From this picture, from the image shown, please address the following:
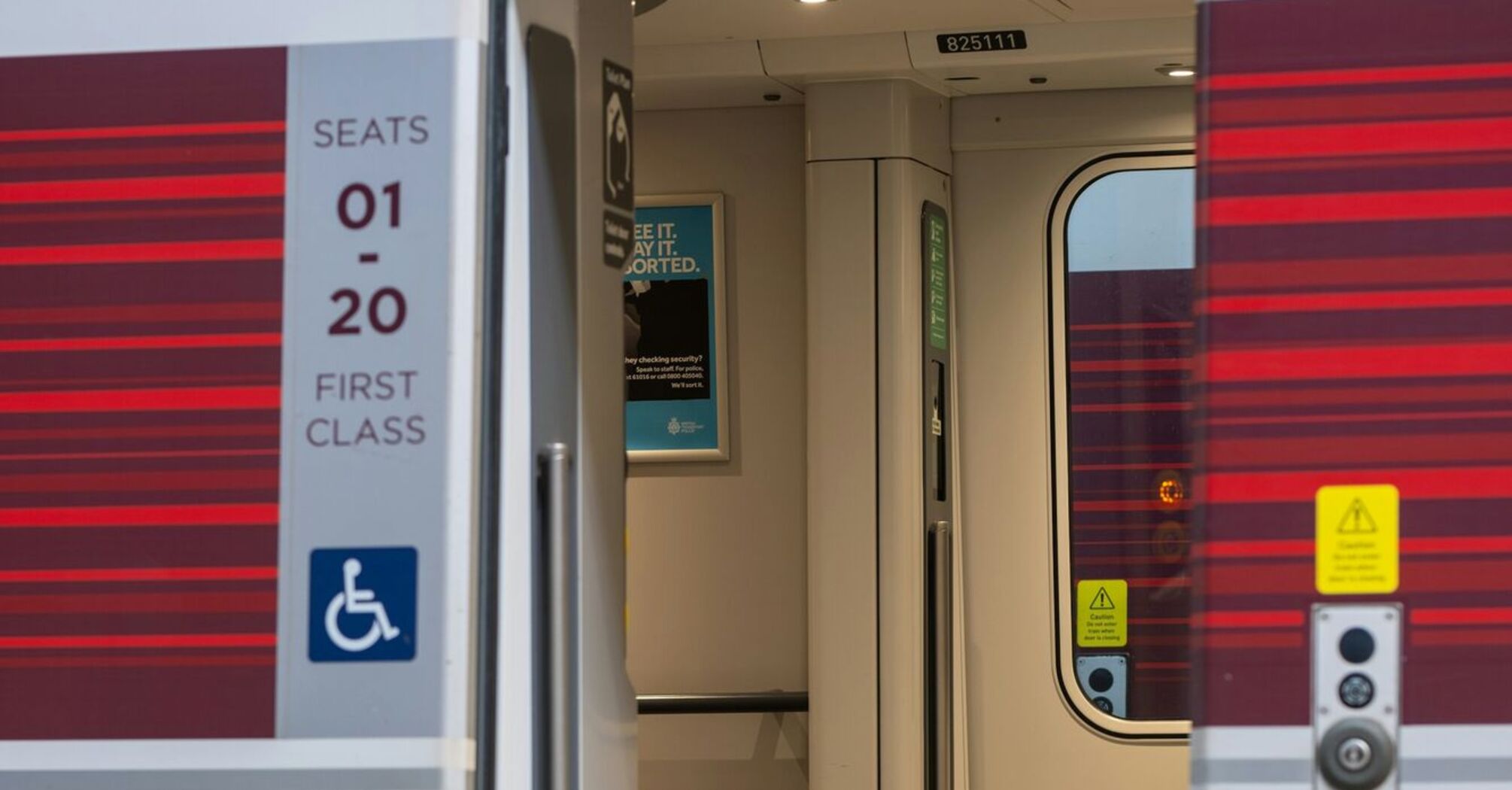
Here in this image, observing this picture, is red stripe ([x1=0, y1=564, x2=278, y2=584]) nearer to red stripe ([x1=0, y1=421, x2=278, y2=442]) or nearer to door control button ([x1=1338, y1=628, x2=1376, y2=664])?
red stripe ([x1=0, y1=421, x2=278, y2=442])

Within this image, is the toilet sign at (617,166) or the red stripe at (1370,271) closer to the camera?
the red stripe at (1370,271)

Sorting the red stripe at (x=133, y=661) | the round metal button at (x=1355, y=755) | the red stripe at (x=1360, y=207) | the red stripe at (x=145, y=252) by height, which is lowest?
the round metal button at (x=1355, y=755)

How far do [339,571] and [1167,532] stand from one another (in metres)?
3.32

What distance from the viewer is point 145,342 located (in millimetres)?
2008

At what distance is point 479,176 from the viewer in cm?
200

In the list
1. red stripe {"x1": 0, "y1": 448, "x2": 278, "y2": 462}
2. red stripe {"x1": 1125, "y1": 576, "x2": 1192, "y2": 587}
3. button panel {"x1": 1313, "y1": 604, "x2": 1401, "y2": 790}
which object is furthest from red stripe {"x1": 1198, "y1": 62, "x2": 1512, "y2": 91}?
red stripe {"x1": 1125, "y1": 576, "x2": 1192, "y2": 587}

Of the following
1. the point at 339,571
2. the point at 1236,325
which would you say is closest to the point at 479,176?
the point at 339,571

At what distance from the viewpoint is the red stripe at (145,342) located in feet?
6.53

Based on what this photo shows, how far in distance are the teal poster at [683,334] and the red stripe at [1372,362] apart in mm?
3216

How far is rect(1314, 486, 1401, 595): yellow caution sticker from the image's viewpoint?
1815mm

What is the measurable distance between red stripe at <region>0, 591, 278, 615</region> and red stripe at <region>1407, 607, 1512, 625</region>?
128 cm

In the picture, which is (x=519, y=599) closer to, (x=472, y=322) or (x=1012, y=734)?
(x=472, y=322)

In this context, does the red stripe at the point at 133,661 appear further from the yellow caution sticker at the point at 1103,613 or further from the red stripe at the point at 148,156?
the yellow caution sticker at the point at 1103,613

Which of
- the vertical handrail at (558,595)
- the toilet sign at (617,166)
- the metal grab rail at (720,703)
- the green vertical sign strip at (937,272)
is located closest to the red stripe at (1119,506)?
the green vertical sign strip at (937,272)
